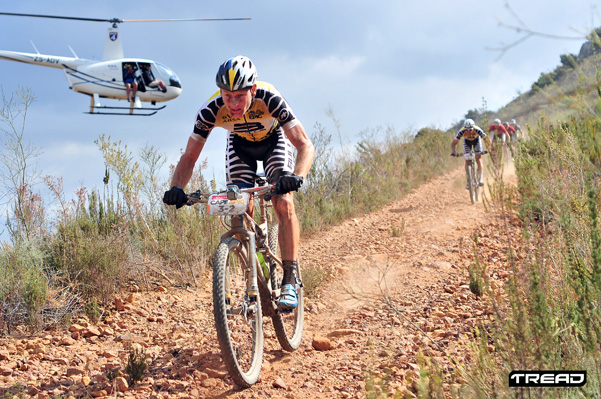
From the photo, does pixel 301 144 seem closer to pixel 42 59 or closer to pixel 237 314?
pixel 237 314

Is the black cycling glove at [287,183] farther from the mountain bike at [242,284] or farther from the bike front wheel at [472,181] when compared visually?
the bike front wheel at [472,181]

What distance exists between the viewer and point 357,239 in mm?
8242

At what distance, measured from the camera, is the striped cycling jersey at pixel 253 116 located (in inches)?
154

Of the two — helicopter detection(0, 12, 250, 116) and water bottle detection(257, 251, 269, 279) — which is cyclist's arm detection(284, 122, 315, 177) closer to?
water bottle detection(257, 251, 269, 279)

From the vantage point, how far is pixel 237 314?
3.17 m

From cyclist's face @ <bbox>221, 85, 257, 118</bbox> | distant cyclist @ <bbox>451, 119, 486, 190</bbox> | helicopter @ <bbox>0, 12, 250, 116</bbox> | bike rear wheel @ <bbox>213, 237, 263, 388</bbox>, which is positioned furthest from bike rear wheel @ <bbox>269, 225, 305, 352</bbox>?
helicopter @ <bbox>0, 12, 250, 116</bbox>

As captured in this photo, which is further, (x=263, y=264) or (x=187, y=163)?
(x=187, y=163)

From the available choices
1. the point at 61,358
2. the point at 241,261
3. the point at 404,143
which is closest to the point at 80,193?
the point at 61,358

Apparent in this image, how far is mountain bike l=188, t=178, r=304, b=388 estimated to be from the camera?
304cm

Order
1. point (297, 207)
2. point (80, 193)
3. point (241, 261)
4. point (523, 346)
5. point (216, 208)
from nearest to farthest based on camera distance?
point (523, 346) < point (216, 208) < point (241, 261) < point (80, 193) < point (297, 207)

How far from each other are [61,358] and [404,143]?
15.6m

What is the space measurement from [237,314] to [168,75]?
2235 cm

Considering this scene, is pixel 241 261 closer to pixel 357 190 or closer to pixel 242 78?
pixel 242 78

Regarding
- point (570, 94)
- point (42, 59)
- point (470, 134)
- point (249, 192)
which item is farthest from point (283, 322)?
point (42, 59)
